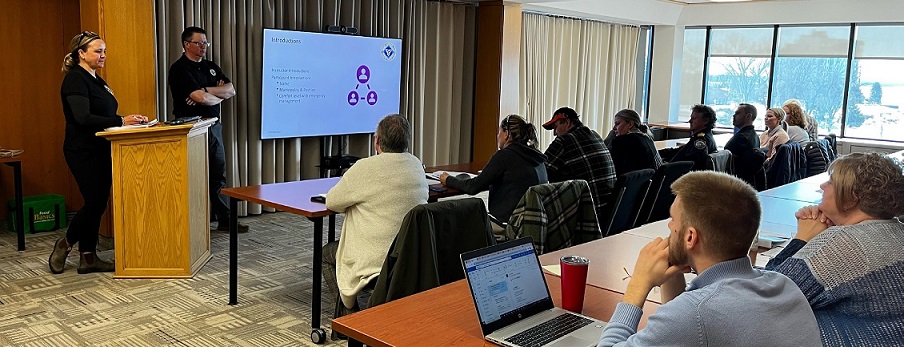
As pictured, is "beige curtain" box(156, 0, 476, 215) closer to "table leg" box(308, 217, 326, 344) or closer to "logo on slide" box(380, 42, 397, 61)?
"logo on slide" box(380, 42, 397, 61)

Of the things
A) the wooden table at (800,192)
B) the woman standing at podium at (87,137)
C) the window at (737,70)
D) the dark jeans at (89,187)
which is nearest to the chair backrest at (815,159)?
the wooden table at (800,192)

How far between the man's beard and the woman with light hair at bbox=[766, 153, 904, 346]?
451 millimetres

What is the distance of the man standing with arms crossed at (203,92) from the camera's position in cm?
516

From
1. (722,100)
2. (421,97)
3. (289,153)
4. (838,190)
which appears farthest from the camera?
(722,100)

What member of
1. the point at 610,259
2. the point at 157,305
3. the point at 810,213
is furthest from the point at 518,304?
the point at 157,305

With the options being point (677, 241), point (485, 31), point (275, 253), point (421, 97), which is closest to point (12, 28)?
point (275, 253)

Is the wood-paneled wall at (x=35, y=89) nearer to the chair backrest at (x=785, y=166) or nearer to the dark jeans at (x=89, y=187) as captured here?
the dark jeans at (x=89, y=187)

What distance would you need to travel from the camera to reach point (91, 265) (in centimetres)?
438

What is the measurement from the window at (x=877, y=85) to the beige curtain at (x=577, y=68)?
2.81m

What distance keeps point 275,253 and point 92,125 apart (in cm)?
145

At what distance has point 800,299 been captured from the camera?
1.39 m

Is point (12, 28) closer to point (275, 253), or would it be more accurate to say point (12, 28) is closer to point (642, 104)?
point (275, 253)

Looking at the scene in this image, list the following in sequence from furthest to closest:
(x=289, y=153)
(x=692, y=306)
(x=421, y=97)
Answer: (x=421, y=97) < (x=289, y=153) < (x=692, y=306)

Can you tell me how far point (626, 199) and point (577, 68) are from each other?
5.68 metres
